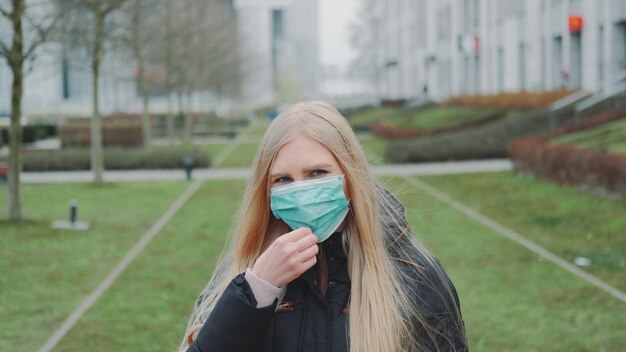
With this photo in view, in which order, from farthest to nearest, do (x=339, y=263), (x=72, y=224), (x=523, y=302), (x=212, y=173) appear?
(x=212, y=173) < (x=72, y=224) < (x=523, y=302) < (x=339, y=263)

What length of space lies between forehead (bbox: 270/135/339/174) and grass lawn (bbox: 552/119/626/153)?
15.2 meters

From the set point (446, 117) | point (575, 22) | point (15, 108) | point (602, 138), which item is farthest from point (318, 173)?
point (446, 117)

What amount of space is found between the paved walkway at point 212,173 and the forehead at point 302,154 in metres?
20.8

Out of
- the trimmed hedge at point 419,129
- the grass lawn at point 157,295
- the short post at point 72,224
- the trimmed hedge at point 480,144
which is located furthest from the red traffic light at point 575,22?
the short post at point 72,224

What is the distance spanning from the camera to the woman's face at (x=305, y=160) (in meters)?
2.57

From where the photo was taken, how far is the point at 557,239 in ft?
42.4

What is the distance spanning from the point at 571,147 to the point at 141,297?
36.7 ft

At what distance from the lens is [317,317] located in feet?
8.41

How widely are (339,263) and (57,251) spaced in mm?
10194

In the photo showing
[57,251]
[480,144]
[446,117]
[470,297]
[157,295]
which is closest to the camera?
[470,297]

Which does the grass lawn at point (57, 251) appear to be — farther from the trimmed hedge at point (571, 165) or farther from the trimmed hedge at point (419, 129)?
the trimmed hedge at point (419, 129)

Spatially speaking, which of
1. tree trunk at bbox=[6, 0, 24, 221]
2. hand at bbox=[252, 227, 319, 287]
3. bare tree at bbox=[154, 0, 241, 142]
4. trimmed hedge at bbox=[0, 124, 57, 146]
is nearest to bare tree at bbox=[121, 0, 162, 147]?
bare tree at bbox=[154, 0, 241, 142]

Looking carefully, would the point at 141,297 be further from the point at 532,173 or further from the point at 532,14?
the point at 532,14

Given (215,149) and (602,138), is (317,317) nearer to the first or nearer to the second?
(602,138)
